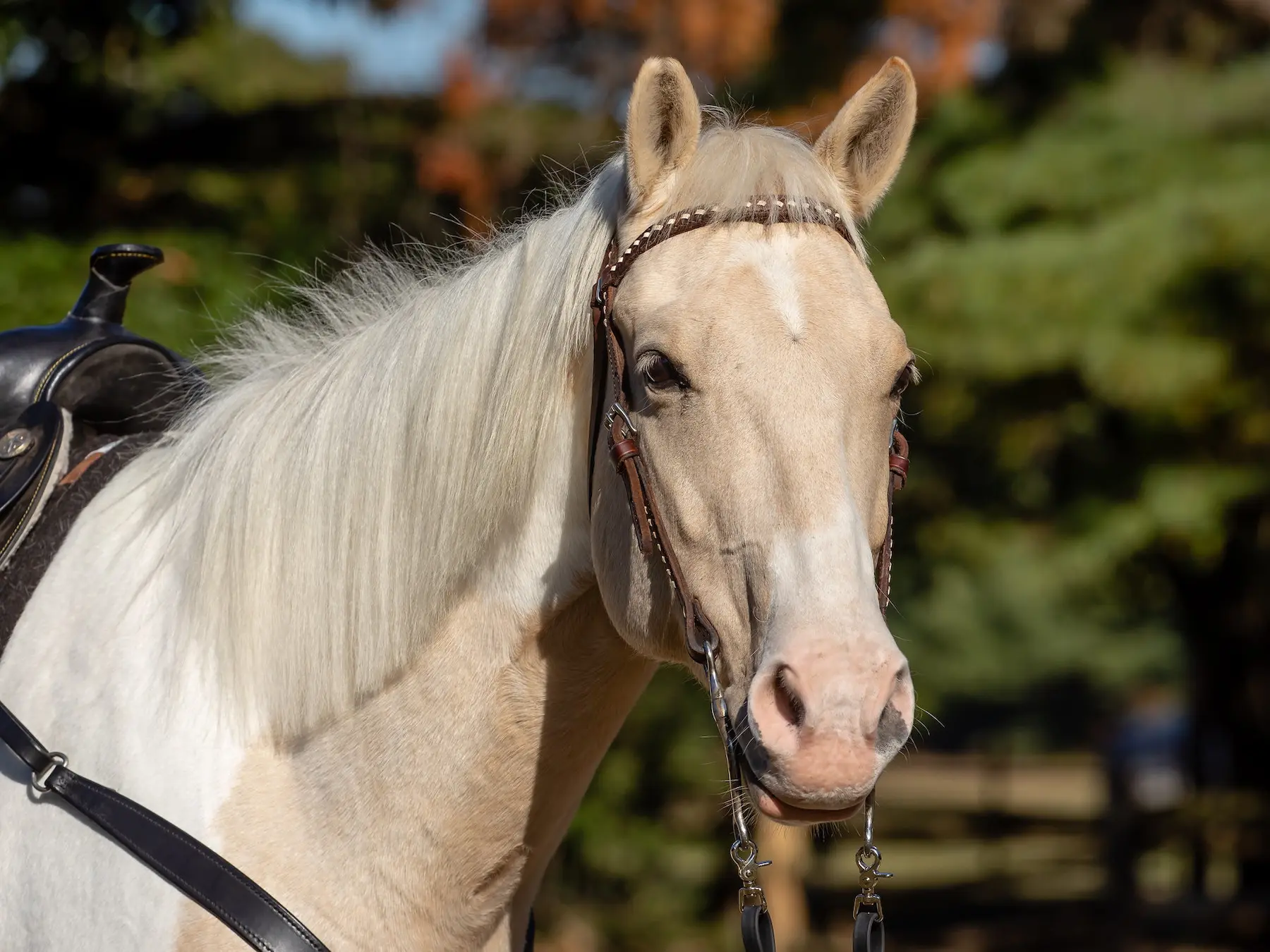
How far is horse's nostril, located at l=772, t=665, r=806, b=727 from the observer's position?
161 centimetres

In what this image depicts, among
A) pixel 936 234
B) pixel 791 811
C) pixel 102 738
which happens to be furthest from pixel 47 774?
pixel 936 234

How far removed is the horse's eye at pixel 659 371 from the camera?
182 cm

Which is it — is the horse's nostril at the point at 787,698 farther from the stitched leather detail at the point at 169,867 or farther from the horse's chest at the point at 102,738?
the horse's chest at the point at 102,738

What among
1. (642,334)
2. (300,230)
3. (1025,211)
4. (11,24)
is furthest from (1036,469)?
(642,334)

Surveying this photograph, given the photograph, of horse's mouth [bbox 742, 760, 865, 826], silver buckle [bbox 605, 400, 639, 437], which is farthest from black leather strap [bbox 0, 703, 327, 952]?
silver buckle [bbox 605, 400, 639, 437]

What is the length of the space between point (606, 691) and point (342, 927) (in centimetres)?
54

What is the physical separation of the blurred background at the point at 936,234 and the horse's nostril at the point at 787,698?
3.10 m

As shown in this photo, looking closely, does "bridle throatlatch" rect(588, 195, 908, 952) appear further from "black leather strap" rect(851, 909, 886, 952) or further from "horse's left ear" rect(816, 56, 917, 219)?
"horse's left ear" rect(816, 56, 917, 219)

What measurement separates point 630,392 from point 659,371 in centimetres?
7

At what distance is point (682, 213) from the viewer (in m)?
1.93

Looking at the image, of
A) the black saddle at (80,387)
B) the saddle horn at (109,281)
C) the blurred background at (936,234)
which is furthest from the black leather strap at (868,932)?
the blurred background at (936,234)

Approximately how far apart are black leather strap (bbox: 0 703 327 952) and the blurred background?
259 centimetres

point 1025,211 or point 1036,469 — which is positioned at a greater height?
point 1025,211

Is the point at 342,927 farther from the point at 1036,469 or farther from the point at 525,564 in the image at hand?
the point at 1036,469
